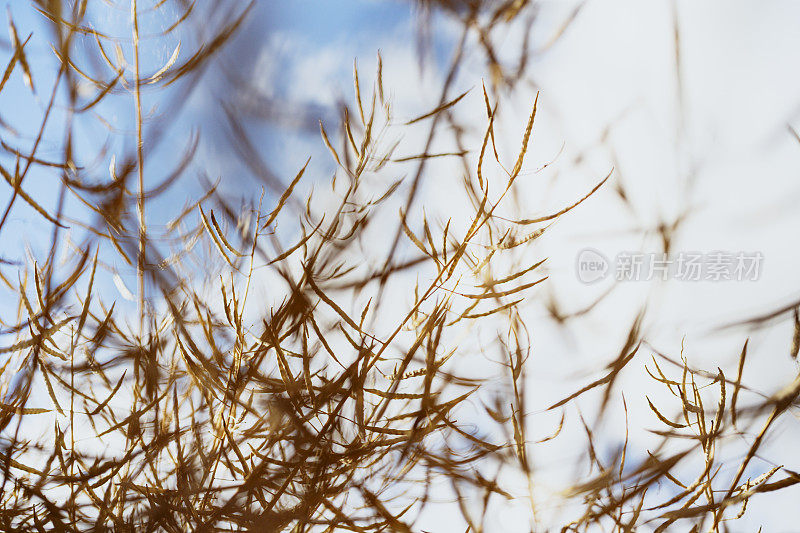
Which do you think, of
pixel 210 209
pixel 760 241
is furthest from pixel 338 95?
pixel 760 241

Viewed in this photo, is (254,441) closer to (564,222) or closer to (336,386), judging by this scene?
(336,386)

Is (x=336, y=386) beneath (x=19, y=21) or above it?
beneath

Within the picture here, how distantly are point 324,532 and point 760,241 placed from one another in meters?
0.22

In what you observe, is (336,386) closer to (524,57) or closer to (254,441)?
(254,441)

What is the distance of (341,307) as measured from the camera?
0.21 meters

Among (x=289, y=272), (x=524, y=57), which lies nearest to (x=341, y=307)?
(x=289, y=272)
